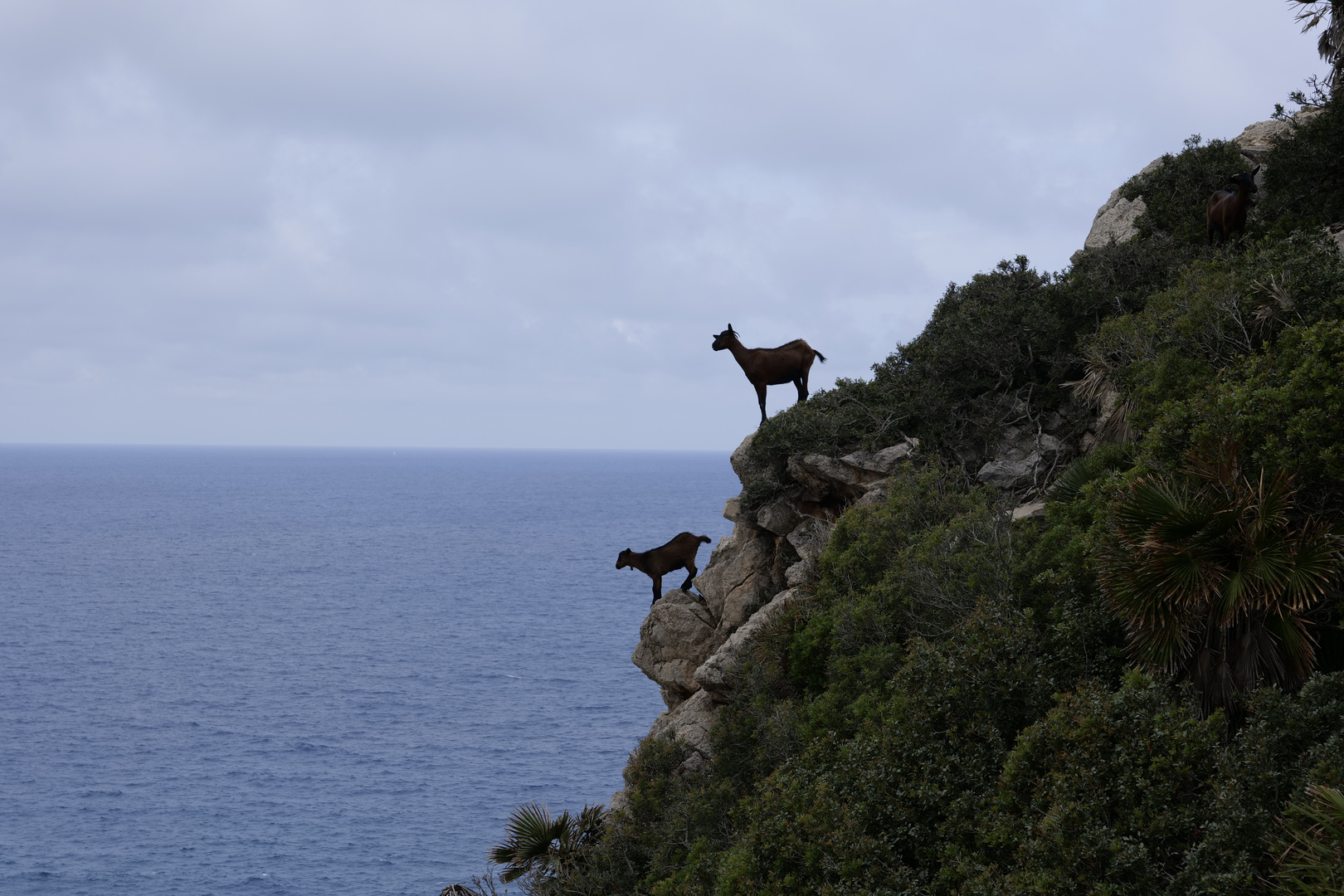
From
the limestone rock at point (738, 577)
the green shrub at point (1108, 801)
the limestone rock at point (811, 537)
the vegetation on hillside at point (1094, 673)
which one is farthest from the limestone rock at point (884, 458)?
the green shrub at point (1108, 801)

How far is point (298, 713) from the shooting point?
6825 centimetres

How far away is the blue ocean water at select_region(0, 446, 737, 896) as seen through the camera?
48.4 meters

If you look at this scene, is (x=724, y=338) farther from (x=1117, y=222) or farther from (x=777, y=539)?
(x=1117, y=222)

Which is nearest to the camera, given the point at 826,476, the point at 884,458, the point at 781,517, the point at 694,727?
the point at 694,727

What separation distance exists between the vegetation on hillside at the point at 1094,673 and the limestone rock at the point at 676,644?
3343 mm

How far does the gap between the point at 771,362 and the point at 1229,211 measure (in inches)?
398

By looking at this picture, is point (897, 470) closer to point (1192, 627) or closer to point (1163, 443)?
point (1163, 443)

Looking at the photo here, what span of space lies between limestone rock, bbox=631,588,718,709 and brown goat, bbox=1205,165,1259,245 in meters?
13.9

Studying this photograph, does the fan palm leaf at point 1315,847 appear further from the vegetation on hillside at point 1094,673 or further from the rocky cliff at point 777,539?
the rocky cliff at point 777,539

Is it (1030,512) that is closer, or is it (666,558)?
(1030,512)

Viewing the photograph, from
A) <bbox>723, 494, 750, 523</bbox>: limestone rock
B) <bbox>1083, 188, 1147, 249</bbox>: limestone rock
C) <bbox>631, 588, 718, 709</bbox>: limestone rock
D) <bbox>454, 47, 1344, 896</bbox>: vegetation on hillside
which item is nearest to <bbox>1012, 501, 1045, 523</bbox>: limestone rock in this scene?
<bbox>454, 47, 1344, 896</bbox>: vegetation on hillside

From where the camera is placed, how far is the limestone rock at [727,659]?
19391mm

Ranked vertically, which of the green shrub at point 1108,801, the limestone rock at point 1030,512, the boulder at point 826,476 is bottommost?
the green shrub at point 1108,801

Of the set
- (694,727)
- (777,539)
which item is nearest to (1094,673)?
(694,727)
